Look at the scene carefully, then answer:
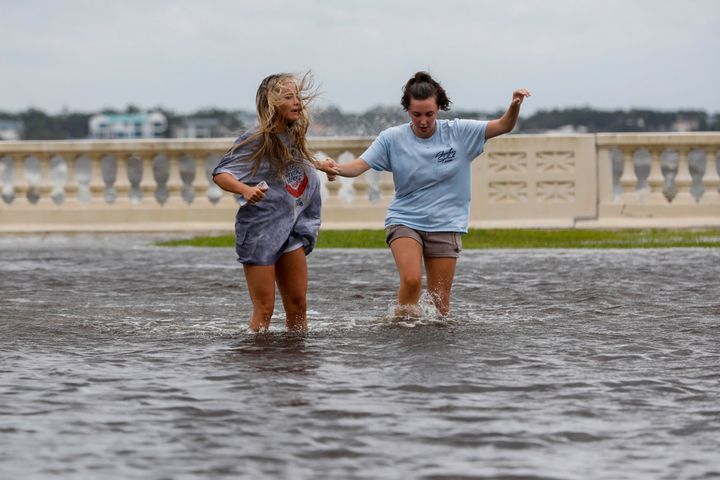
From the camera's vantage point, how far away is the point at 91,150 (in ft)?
67.6

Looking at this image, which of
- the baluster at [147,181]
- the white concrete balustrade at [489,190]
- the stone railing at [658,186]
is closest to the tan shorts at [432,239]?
the white concrete balustrade at [489,190]

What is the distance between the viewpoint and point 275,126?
8.16 meters

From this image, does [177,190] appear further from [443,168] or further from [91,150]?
[443,168]

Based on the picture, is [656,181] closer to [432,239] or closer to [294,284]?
[432,239]

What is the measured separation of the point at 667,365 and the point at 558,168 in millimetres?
12421

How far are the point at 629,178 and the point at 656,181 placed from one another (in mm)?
352

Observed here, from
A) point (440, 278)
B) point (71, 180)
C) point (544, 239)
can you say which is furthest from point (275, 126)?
point (71, 180)

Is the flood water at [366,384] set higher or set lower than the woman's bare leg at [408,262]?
lower

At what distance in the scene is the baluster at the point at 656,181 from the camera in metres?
20.1

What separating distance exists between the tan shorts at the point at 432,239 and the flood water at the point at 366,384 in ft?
1.44

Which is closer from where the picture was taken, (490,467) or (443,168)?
(490,467)

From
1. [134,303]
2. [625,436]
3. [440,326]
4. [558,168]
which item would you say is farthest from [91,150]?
[625,436]

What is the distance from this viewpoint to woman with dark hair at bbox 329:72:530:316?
8797 millimetres

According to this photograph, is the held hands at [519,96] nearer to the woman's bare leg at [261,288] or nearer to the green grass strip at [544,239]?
the woman's bare leg at [261,288]
